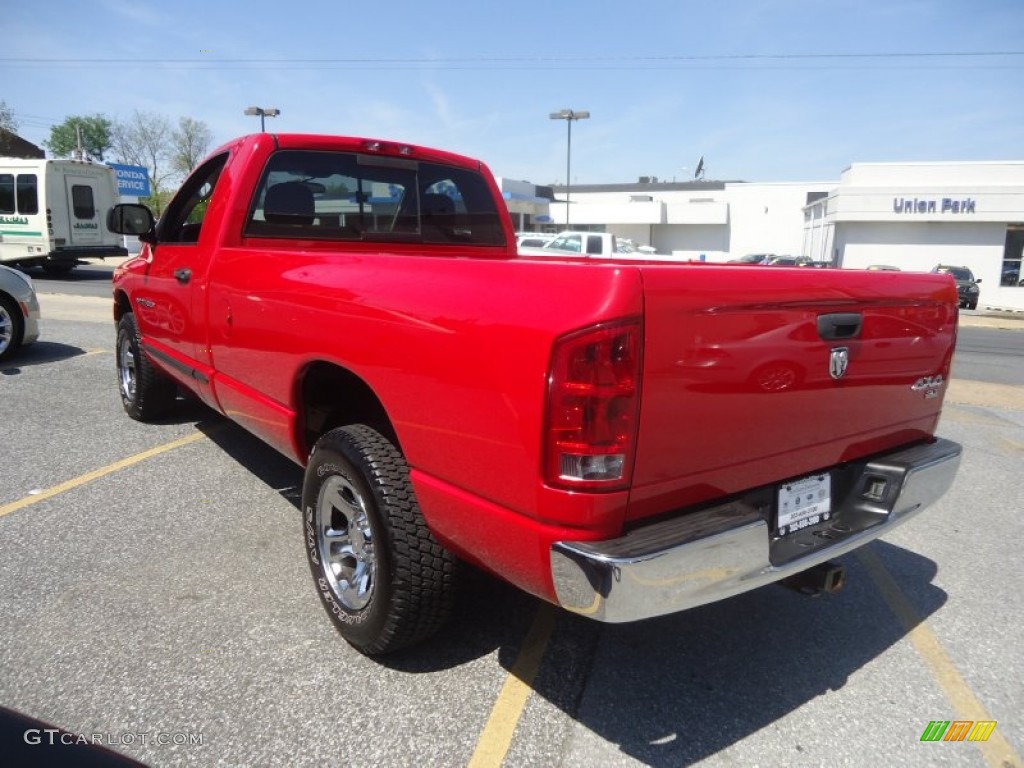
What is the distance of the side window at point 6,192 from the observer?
17859mm

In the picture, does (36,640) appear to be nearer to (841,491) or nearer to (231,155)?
(231,155)

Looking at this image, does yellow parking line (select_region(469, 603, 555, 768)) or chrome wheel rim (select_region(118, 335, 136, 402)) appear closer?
yellow parking line (select_region(469, 603, 555, 768))

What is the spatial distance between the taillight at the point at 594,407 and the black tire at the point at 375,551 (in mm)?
745

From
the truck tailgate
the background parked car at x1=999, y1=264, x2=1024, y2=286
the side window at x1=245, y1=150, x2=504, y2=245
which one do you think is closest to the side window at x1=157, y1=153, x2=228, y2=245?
the side window at x1=245, y1=150, x2=504, y2=245

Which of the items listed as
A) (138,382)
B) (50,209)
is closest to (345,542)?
(138,382)

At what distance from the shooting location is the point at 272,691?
2436 millimetres

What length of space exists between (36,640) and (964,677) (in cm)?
355

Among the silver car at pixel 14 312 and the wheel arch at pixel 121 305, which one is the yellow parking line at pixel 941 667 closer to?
the wheel arch at pixel 121 305

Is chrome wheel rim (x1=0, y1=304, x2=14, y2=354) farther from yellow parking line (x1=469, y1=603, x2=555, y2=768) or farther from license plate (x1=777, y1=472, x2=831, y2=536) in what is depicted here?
license plate (x1=777, y1=472, x2=831, y2=536)

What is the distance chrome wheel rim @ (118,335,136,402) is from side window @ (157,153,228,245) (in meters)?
1.31

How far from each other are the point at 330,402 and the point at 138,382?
10.0 ft

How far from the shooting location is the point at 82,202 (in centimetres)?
1869

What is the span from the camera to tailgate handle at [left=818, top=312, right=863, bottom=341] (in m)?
2.20

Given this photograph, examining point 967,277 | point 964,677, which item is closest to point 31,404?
point 964,677
